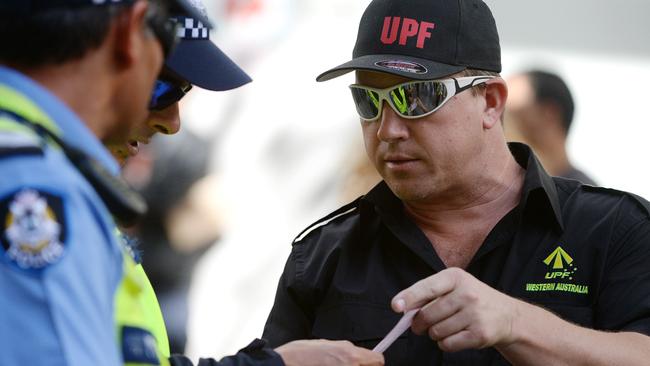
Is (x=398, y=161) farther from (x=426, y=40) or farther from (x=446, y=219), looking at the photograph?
(x=426, y=40)

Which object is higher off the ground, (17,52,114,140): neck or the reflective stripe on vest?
(17,52,114,140): neck

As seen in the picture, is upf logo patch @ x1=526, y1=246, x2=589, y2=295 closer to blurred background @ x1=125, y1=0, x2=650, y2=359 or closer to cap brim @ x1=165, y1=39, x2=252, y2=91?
cap brim @ x1=165, y1=39, x2=252, y2=91

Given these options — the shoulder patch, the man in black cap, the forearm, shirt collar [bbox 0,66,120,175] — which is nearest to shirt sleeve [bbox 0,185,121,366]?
the shoulder patch

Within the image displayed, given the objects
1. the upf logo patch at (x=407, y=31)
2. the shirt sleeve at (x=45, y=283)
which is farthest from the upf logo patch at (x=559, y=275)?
the shirt sleeve at (x=45, y=283)

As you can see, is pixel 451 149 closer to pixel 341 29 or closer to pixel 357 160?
pixel 357 160

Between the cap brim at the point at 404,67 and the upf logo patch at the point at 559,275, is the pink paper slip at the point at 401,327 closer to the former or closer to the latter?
the upf logo patch at the point at 559,275

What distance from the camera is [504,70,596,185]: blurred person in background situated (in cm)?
578

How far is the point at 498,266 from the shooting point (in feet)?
9.46

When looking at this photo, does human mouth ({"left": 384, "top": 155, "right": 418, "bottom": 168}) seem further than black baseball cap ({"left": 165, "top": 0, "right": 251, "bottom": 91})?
Yes

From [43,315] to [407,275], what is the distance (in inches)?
62.7

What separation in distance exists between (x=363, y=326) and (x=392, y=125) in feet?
1.75

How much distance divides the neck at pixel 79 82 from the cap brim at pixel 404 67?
130cm

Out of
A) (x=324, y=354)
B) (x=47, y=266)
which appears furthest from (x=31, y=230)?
(x=324, y=354)

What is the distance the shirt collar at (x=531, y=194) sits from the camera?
2895mm
